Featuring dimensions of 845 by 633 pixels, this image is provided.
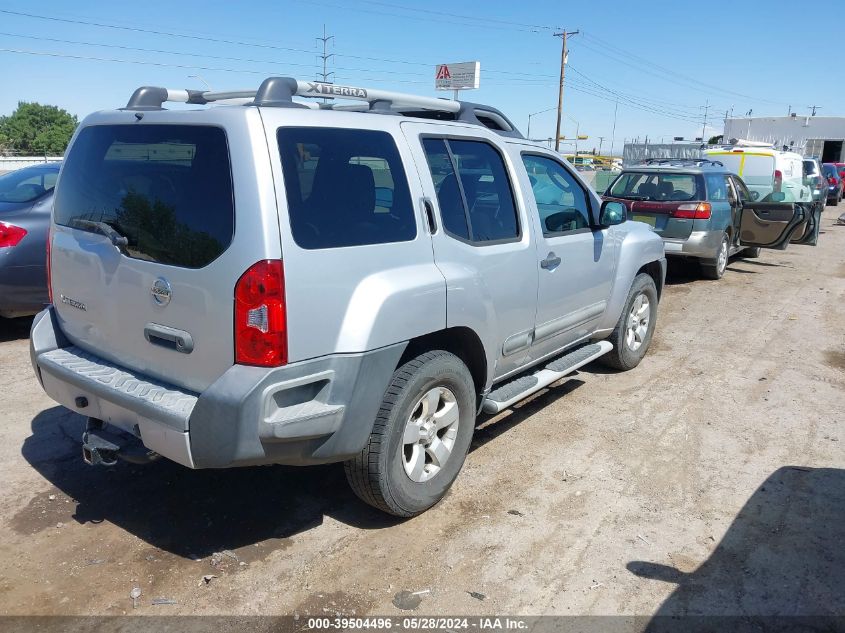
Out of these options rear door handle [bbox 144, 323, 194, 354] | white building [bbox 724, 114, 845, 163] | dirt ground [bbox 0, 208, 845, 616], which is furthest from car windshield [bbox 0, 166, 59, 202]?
white building [bbox 724, 114, 845, 163]

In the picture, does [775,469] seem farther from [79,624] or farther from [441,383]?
[79,624]

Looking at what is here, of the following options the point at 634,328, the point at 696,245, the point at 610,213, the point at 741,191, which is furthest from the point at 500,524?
the point at 741,191

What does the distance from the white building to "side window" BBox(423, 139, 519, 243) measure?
47.8m

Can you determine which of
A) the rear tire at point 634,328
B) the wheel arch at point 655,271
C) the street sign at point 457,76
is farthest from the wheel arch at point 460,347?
the street sign at point 457,76

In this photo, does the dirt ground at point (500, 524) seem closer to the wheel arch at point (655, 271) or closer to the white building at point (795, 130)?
the wheel arch at point (655, 271)

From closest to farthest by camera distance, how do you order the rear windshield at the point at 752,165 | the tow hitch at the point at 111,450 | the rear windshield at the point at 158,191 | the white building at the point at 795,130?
the rear windshield at the point at 158,191 → the tow hitch at the point at 111,450 → the rear windshield at the point at 752,165 → the white building at the point at 795,130

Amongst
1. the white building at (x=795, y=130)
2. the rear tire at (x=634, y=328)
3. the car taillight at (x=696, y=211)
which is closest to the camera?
the rear tire at (x=634, y=328)

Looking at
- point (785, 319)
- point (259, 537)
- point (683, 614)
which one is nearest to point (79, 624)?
point (259, 537)

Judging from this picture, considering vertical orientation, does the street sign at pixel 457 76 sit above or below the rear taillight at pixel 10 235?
above

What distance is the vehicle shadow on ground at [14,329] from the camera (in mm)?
6676

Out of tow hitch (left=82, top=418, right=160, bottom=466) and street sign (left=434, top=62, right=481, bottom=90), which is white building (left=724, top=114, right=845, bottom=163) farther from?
tow hitch (left=82, top=418, right=160, bottom=466)

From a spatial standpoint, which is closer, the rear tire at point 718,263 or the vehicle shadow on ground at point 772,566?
the vehicle shadow on ground at point 772,566

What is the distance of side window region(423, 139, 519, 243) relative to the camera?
3652mm

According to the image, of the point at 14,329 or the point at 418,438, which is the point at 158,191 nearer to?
the point at 418,438
